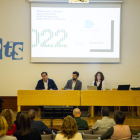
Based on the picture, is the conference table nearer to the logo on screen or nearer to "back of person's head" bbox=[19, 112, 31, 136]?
the logo on screen

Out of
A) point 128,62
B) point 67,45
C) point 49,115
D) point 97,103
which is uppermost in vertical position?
point 67,45

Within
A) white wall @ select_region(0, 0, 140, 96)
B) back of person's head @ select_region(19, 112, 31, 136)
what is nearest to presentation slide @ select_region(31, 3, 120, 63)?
white wall @ select_region(0, 0, 140, 96)

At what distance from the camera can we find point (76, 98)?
16.3 ft

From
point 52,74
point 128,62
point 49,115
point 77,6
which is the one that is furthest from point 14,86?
point 128,62

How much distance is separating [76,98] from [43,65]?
7.11ft

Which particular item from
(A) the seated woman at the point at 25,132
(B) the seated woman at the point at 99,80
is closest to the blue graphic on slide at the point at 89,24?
(B) the seated woman at the point at 99,80

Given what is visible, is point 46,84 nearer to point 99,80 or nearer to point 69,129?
point 99,80

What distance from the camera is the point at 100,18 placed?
21.6 ft

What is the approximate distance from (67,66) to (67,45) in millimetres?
695

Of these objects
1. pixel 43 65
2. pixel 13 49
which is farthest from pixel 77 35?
pixel 13 49

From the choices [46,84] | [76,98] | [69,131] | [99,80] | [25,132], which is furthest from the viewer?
[99,80]

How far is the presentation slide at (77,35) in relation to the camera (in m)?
6.57

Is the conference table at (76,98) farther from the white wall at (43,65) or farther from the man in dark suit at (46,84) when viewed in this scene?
the white wall at (43,65)

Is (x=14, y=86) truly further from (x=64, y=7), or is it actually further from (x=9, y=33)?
(x=64, y=7)
